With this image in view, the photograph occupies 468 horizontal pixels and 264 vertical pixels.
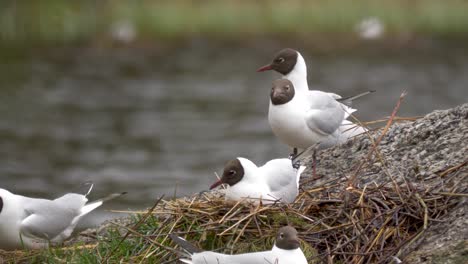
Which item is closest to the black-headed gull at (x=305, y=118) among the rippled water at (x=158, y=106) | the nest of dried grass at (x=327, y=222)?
the nest of dried grass at (x=327, y=222)

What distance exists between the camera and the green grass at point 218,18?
826 inches

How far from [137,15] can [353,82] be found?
14.7 feet

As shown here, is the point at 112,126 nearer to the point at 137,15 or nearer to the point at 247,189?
the point at 137,15

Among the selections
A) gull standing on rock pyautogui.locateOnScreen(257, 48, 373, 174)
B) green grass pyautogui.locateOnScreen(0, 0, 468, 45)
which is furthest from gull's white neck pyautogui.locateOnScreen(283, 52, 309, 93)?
green grass pyautogui.locateOnScreen(0, 0, 468, 45)

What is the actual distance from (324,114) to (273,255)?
6.04ft

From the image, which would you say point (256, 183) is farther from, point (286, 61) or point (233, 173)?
point (286, 61)

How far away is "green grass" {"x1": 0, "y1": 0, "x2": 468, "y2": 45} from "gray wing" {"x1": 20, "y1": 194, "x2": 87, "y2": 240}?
1353 cm

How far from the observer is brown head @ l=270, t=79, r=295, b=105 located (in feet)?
21.2

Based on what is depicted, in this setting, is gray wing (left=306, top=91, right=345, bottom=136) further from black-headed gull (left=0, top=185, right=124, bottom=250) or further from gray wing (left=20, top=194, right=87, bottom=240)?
gray wing (left=20, top=194, right=87, bottom=240)

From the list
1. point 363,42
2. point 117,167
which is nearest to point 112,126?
point 117,167

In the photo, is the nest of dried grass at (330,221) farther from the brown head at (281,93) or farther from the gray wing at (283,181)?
the brown head at (281,93)

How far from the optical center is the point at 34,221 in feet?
23.4

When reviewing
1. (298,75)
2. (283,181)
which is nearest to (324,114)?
(298,75)

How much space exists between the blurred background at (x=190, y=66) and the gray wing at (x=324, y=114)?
9.27 metres
